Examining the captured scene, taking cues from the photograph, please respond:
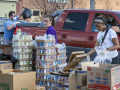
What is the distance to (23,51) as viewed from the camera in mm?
6090

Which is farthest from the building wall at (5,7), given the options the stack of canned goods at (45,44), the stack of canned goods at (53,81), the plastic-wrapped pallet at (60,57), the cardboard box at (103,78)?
the cardboard box at (103,78)

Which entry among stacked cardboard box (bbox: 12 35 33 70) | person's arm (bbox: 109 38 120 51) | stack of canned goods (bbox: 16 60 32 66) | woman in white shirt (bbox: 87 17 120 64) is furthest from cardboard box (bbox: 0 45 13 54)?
person's arm (bbox: 109 38 120 51)

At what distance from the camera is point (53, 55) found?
596 cm

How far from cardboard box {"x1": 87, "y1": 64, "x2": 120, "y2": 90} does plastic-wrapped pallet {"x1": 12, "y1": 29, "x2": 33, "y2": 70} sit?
8.29 feet

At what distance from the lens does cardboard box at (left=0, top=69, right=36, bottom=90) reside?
4.27m

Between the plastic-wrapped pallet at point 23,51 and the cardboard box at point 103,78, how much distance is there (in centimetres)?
253

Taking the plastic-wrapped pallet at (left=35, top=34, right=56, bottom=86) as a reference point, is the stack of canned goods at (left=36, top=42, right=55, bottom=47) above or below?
above

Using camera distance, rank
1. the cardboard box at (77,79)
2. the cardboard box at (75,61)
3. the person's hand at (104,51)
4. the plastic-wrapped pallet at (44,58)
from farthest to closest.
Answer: the plastic-wrapped pallet at (44,58) → the cardboard box at (75,61) → the person's hand at (104,51) → the cardboard box at (77,79)

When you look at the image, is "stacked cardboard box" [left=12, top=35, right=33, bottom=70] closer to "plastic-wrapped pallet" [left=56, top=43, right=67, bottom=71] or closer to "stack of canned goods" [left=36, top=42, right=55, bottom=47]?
"stack of canned goods" [left=36, top=42, right=55, bottom=47]

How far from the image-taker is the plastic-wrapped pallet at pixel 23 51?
6.04 m

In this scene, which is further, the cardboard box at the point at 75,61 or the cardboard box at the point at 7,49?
the cardboard box at the point at 7,49

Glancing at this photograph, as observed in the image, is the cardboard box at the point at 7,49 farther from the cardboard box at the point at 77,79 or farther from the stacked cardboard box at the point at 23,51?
the cardboard box at the point at 77,79

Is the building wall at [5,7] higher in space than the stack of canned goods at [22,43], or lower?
higher

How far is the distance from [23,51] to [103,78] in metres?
2.83
